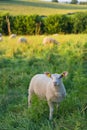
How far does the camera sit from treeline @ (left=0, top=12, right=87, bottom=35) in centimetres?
2948

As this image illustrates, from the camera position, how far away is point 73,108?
6.24 m

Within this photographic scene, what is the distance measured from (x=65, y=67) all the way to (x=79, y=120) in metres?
3.66

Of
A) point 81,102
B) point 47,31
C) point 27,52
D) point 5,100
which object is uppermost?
point 81,102

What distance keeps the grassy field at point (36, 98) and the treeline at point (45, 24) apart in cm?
1738

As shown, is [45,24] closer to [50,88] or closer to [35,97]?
[35,97]

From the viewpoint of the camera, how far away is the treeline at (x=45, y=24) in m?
29.5

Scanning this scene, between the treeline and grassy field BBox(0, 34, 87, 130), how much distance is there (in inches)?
684

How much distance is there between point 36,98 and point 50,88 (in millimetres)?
667

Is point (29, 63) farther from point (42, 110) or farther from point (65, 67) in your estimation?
point (42, 110)

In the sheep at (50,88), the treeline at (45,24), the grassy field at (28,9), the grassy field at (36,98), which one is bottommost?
the grassy field at (28,9)

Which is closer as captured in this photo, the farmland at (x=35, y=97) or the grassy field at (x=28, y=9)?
the farmland at (x=35, y=97)

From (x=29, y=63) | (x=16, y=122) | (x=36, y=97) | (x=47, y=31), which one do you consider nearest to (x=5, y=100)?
(x=36, y=97)

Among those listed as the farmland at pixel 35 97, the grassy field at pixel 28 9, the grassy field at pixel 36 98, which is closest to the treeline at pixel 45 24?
the grassy field at pixel 28 9

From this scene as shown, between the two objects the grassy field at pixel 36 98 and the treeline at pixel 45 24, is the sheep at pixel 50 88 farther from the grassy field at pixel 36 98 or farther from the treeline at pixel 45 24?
the treeline at pixel 45 24
